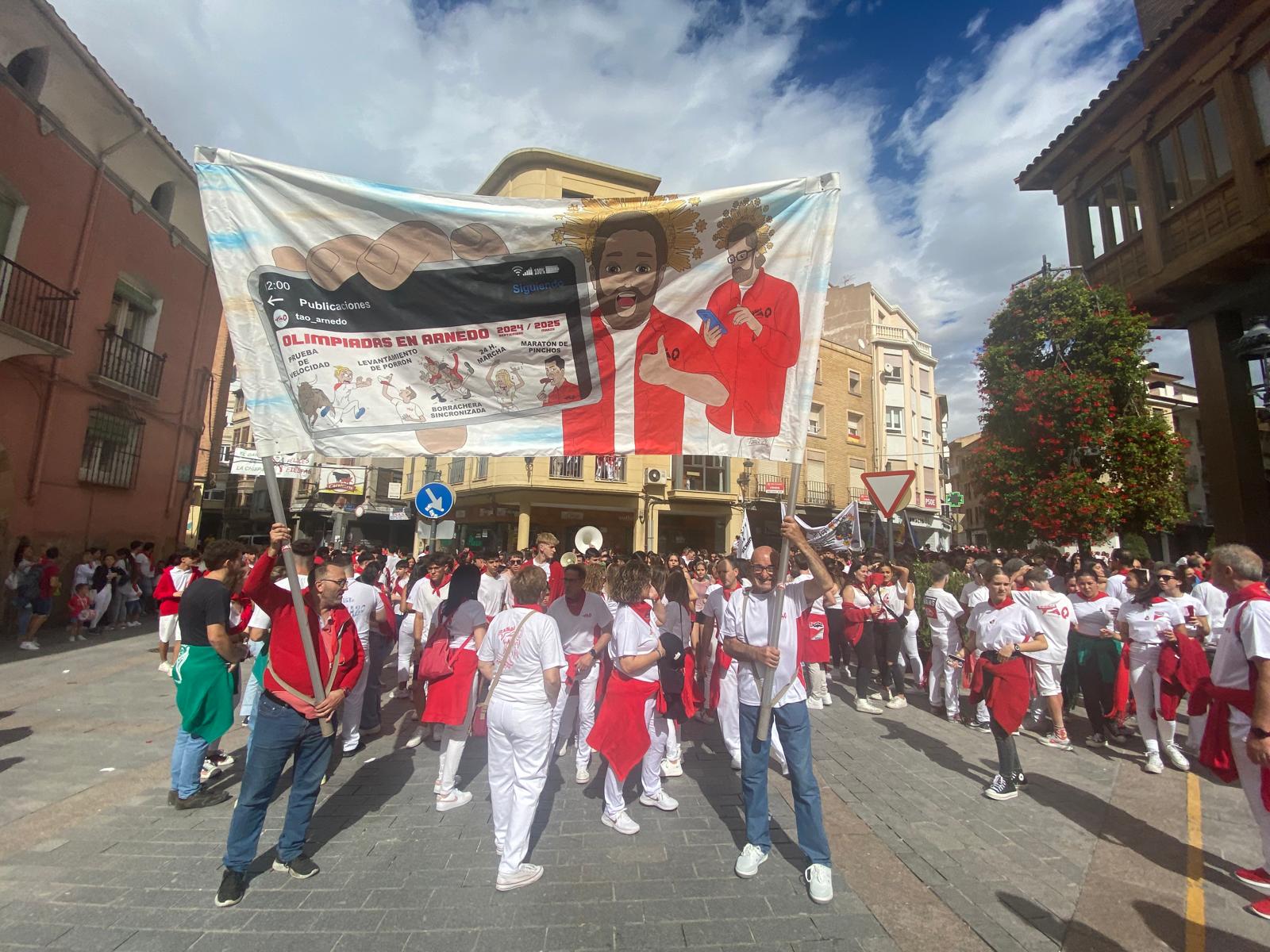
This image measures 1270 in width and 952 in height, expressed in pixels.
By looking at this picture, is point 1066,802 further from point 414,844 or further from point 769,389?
point 414,844

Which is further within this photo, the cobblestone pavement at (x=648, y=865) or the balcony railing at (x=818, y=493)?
the balcony railing at (x=818, y=493)

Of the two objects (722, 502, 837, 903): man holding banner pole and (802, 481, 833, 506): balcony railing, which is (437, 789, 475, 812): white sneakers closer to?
(722, 502, 837, 903): man holding banner pole

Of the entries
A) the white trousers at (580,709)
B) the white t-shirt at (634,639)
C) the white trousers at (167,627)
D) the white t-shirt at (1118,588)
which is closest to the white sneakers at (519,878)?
the white t-shirt at (634,639)

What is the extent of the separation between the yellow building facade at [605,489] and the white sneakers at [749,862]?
21.5 m

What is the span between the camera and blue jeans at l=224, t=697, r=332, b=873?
3389 mm

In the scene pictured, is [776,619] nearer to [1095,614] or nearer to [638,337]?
[638,337]

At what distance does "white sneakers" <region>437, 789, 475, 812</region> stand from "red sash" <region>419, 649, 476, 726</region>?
0.51 meters

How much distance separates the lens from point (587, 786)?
17.2 ft

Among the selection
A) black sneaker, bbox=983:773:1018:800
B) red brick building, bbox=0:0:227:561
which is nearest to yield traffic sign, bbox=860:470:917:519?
black sneaker, bbox=983:773:1018:800

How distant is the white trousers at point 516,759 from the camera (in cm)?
367

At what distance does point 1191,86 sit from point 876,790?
47.6 ft

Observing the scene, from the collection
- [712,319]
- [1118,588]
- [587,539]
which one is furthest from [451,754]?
[587,539]

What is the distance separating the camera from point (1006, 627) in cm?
562

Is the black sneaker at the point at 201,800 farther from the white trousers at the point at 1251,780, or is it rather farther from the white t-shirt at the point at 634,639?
the white trousers at the point at 1251,780
